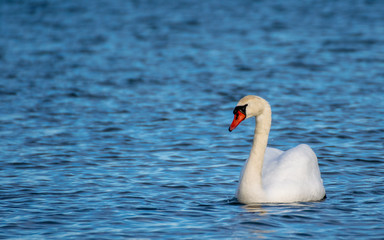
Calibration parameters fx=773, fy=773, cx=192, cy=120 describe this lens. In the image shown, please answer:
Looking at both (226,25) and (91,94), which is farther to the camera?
(226,25)

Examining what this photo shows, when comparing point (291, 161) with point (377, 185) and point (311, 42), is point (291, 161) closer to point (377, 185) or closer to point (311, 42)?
point (377, 185)

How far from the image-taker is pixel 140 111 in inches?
700

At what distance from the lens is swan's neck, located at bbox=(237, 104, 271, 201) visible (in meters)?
10.5

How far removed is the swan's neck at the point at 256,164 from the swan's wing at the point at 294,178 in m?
0.20

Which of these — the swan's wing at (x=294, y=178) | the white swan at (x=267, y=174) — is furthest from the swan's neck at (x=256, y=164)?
the swan's wing at (x=294, y=178)

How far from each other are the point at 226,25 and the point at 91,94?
15436 millimetres

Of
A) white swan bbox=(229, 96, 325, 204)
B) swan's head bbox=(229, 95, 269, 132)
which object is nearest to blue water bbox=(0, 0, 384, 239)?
white swan bbox=(229, 96, 325, 204)

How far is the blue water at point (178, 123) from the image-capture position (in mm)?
9984

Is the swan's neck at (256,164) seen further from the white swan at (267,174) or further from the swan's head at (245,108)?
the swan's head at (245,108)

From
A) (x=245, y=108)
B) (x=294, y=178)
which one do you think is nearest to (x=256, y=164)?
(x=294, y=178)

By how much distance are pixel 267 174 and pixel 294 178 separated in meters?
0.40

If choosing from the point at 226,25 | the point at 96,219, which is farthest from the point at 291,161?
the point at 226,25

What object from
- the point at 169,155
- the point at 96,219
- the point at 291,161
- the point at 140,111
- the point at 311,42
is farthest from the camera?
the point at 311,42

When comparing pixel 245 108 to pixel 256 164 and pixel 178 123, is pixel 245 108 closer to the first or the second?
pixel 256 164
